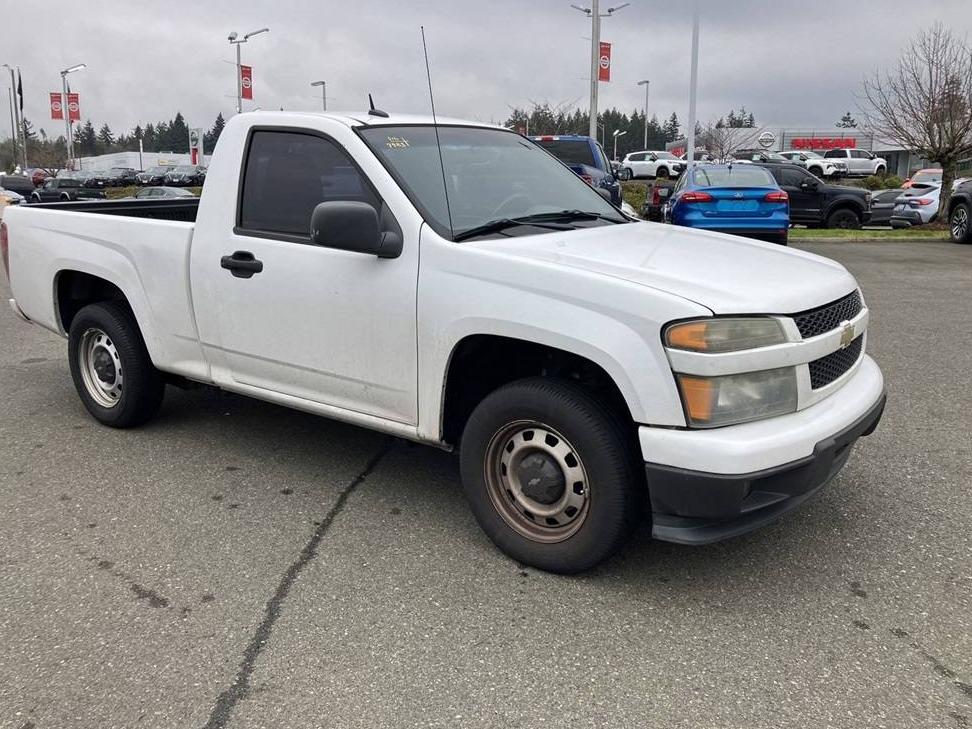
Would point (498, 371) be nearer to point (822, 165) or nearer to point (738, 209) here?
point (738, 209)

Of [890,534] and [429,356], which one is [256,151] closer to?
[429,356]

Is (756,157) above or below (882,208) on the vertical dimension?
above

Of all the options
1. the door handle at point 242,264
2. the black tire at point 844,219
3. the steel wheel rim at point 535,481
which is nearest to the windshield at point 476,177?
the door handle at point 242,264

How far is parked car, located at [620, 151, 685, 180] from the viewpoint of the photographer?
1751 inches

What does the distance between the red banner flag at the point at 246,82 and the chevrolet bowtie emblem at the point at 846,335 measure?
3945cm

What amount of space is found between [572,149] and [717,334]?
14838mm

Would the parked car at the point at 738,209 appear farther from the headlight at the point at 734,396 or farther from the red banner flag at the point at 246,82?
the red banner flag at the point at 246,82

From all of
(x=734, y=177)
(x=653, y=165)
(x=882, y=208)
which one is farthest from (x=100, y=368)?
(x=653, y=165)

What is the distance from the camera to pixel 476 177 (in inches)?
162

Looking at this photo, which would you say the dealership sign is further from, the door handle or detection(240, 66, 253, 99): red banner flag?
the door handle

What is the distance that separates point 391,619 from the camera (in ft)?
10.3

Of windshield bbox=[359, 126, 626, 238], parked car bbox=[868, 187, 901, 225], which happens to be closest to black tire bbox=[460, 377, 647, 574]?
windshield bbox=[359, 126, 626, 238]

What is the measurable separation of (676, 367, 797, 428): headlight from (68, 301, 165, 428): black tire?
3.39 meters

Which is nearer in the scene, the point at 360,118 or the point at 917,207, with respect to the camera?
the point at 360,118
